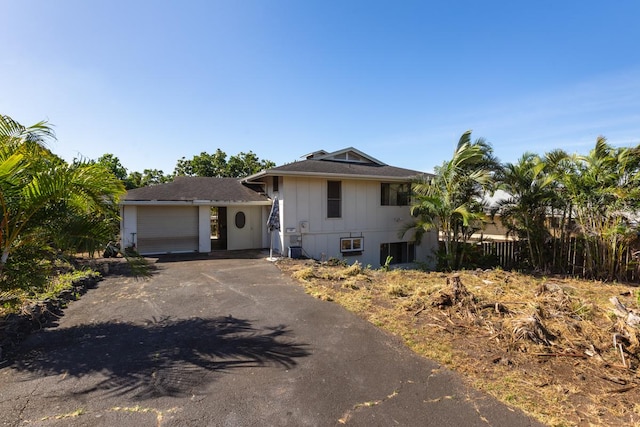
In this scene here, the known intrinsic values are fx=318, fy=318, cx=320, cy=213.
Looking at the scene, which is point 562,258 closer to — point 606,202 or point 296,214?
point 606,202

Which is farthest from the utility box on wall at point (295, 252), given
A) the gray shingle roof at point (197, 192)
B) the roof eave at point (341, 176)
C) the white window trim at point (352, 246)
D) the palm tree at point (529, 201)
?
the palm tree at point (529, 201)

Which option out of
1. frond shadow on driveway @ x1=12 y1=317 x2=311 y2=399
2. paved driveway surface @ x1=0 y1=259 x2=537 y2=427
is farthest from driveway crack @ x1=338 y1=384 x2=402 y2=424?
frond shadow on driveway @ x1=12 y1=317 x2=311 y2=399

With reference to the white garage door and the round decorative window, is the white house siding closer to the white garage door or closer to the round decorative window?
Answer: the round decorative window

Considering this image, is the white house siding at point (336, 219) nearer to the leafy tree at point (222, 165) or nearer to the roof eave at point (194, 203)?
the roof eave at point (194, 203)

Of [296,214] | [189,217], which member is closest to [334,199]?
[296,214]

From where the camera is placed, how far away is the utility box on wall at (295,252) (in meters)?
12.3

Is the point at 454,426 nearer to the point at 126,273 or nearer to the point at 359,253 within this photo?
the point at 126,273

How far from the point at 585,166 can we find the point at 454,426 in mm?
10504

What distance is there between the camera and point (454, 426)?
114 inches

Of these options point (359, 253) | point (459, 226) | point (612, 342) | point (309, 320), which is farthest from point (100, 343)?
point (459, 226)

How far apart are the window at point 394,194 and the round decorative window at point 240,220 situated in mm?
6445

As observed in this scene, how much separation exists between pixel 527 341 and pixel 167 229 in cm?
1335

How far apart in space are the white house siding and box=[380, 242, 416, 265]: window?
10.7 inches

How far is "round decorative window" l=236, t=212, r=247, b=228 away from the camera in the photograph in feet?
48.3
